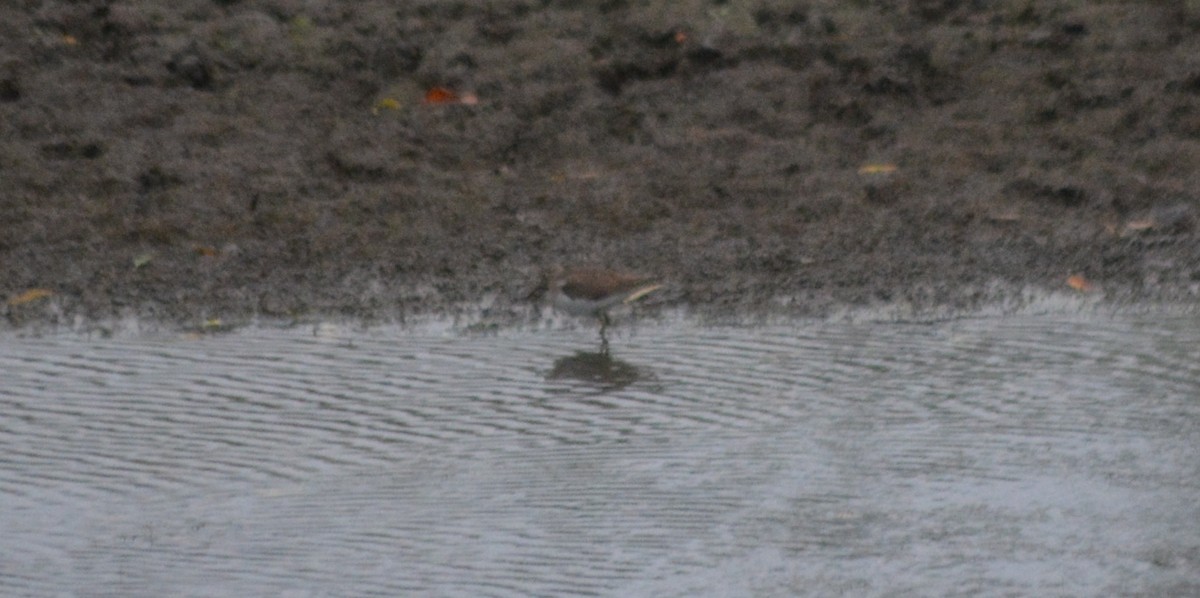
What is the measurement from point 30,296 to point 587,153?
2466 mm

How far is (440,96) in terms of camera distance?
31.0ft

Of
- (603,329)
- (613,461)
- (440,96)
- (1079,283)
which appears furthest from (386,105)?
(613,461)

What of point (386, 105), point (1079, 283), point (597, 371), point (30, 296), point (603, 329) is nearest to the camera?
point (597, 371)

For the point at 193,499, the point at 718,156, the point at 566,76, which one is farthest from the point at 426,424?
the point at 566,76

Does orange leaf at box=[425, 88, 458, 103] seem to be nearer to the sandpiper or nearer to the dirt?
the dirt

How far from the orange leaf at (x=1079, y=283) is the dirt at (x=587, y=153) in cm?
1

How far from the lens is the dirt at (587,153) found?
7750mm

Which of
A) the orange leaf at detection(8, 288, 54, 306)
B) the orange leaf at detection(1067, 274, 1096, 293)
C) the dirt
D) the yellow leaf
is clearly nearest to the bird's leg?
the dirt

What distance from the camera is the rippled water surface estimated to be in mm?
4938

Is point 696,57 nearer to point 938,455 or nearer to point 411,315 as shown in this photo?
point 411,315

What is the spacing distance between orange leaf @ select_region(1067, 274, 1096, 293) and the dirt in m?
0.01

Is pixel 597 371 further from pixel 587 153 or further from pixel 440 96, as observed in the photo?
pixel 440 96

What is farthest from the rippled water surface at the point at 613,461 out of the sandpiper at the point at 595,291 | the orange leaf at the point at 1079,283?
the orange leaf at the point at 1079,283

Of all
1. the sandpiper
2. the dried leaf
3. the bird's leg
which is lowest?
the bird's leg
